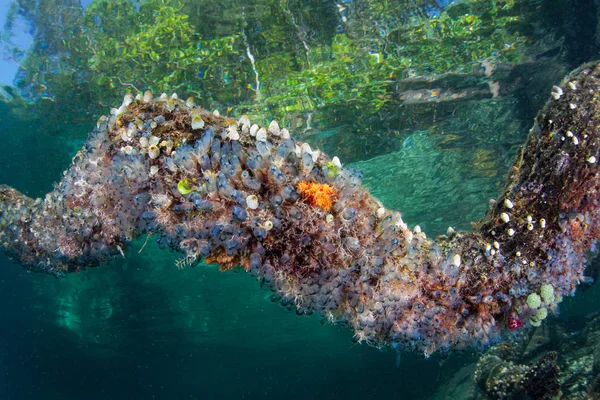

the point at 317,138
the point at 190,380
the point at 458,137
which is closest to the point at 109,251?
the point at 317,138

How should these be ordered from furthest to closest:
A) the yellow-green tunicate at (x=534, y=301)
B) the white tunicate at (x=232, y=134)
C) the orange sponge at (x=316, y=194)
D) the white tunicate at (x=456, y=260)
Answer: the yellow-green tunicate at (x=534, y=301), the white tunicate at (x=456, y=260), the white tunicate at (x=232, y=134), the orange sponge at (x=316, y=194)

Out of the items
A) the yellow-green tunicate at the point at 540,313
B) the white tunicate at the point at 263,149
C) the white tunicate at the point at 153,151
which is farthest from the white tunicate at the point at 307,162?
the yellow-green tunicate at the point at 540,313

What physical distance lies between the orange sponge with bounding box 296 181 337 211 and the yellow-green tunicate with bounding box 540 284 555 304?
1.99 metres

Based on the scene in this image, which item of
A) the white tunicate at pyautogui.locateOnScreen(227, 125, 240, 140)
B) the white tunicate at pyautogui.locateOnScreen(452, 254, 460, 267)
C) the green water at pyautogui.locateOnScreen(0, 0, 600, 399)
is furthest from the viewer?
the green water at pyautogui.locateOnScreen(0, 0, 600, 399)

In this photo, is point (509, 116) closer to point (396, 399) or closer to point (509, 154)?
point (509, 154)

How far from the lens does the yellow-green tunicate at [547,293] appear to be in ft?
9.10

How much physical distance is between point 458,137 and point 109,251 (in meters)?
14.0

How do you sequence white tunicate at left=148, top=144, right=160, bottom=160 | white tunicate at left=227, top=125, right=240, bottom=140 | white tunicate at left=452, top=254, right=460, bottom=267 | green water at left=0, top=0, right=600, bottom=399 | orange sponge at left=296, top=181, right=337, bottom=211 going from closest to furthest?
orange sponge at left=296, top=181, right=337, bottom=211 → white tunicate at left=227, top=125, right=240, bottom=140 → white tunicate at left=148, top=144, right=160, bottom=160 → white tunicate at left=452, top=254, right=460, bottom=267 → green water at left=0, top=0, right=600, bottom=399

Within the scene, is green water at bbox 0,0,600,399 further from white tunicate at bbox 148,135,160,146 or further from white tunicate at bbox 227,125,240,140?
white tunicate at bbox 148,135,160,146

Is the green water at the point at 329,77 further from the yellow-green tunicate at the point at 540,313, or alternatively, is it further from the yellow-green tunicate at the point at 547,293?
the yellow-green tunicate at the point at 547,293

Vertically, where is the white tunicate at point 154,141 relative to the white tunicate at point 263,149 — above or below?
above

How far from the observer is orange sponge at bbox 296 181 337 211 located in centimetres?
225

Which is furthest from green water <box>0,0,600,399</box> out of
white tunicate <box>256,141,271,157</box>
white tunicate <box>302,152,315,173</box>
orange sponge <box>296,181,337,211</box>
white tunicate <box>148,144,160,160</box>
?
white tunicate <box>148,144,160,160</box>

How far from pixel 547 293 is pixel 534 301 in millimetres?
133
